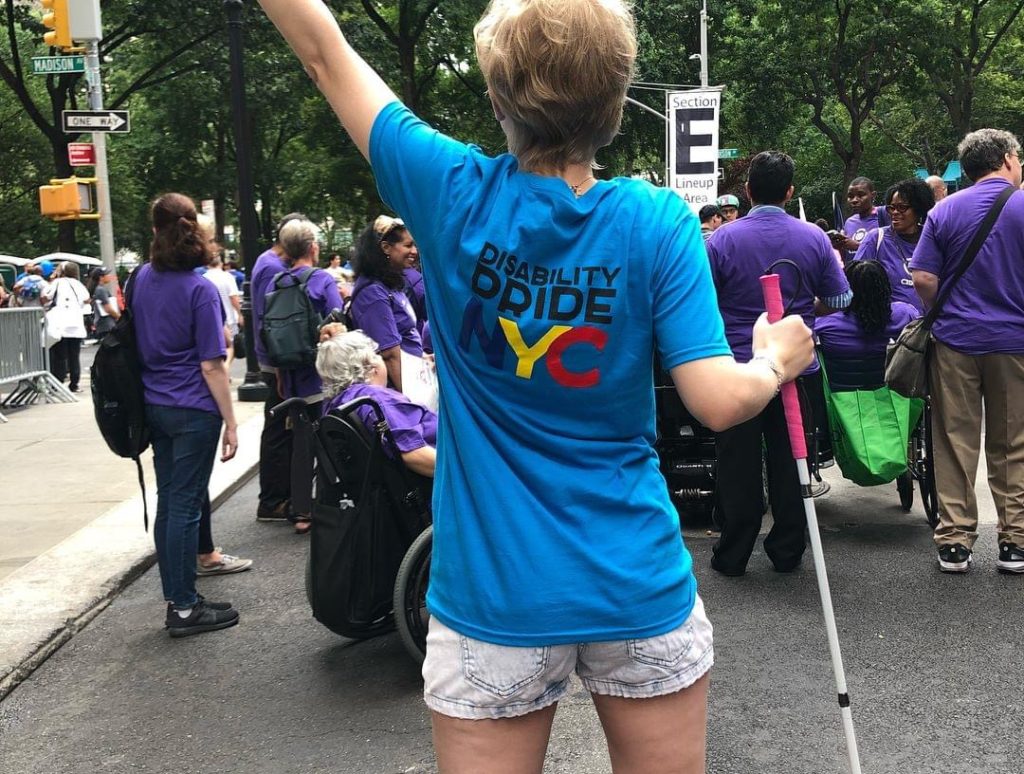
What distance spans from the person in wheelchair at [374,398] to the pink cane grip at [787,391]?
6.30 ft

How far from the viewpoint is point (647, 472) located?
5.58ft

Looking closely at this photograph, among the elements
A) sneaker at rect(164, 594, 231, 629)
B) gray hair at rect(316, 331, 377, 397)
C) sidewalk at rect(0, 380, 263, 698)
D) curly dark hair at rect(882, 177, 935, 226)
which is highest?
curly dark hair at rect(882, 177, 935, 226)

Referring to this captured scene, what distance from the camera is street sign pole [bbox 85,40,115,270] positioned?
13.5 m

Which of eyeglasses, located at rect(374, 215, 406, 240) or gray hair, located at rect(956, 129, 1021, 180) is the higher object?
gray hair, located at rect(956, 129, 1021, 180)

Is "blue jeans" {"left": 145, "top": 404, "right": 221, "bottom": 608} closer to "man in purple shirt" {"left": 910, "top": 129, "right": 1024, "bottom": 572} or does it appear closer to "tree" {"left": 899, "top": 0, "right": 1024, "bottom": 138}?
"man in purple shirt" {"left": 910, "top": 129, "right": 1024, "bottom": 572}

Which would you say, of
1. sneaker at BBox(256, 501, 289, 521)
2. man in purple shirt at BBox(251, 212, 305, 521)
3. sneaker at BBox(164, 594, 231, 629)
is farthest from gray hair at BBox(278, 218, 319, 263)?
sneaker at BBox(164, 594, 231, 629)

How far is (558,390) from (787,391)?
0.90m

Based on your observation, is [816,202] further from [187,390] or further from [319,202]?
[187,390]

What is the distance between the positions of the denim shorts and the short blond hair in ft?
2.40

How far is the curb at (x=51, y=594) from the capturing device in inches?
187

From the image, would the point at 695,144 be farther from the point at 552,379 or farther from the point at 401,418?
the point at 552,379

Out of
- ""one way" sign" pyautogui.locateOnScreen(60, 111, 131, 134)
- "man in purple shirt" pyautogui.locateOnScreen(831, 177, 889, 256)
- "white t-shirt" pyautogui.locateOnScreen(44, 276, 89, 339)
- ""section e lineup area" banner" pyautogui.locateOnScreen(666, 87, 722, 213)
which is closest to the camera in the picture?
"man in purple shirt" pyautogui.locateOnScreen(831, 177, 889, 256)

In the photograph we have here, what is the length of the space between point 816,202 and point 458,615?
44961 mm

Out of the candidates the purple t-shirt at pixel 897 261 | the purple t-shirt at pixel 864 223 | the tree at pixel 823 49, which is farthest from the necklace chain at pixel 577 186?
the tree at pixel 823 49
